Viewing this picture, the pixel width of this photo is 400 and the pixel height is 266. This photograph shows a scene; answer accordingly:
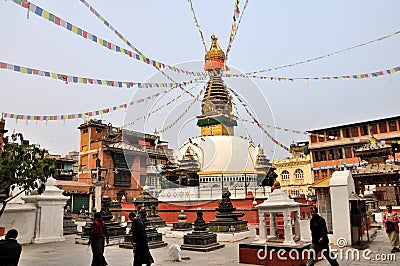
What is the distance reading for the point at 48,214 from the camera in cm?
1455

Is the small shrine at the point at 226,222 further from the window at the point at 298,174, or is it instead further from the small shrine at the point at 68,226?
the window at the point at 298,174

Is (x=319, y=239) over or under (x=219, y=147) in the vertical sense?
under

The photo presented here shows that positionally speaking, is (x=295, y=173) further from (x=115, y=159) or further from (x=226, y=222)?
(x=226, y=222)

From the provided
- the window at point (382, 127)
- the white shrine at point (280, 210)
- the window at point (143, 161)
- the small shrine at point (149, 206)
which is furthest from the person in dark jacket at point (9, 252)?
the window at point (143, 161)

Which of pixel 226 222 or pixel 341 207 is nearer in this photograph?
pixel 341 207

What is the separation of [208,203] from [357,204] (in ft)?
41.1

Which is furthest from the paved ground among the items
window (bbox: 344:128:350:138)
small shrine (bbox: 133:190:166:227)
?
window (bbox: 344:128:350:138)

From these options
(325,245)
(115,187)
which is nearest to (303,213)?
(325,245)

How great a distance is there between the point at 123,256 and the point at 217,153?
63.3 ft

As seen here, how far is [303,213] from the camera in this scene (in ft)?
77.2

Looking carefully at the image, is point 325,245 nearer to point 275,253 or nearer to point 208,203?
point 275,253

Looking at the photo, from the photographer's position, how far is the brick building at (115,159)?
41.9m

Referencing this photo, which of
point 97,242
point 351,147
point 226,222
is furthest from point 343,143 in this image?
point 97,242

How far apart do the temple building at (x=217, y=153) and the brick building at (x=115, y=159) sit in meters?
9.83
